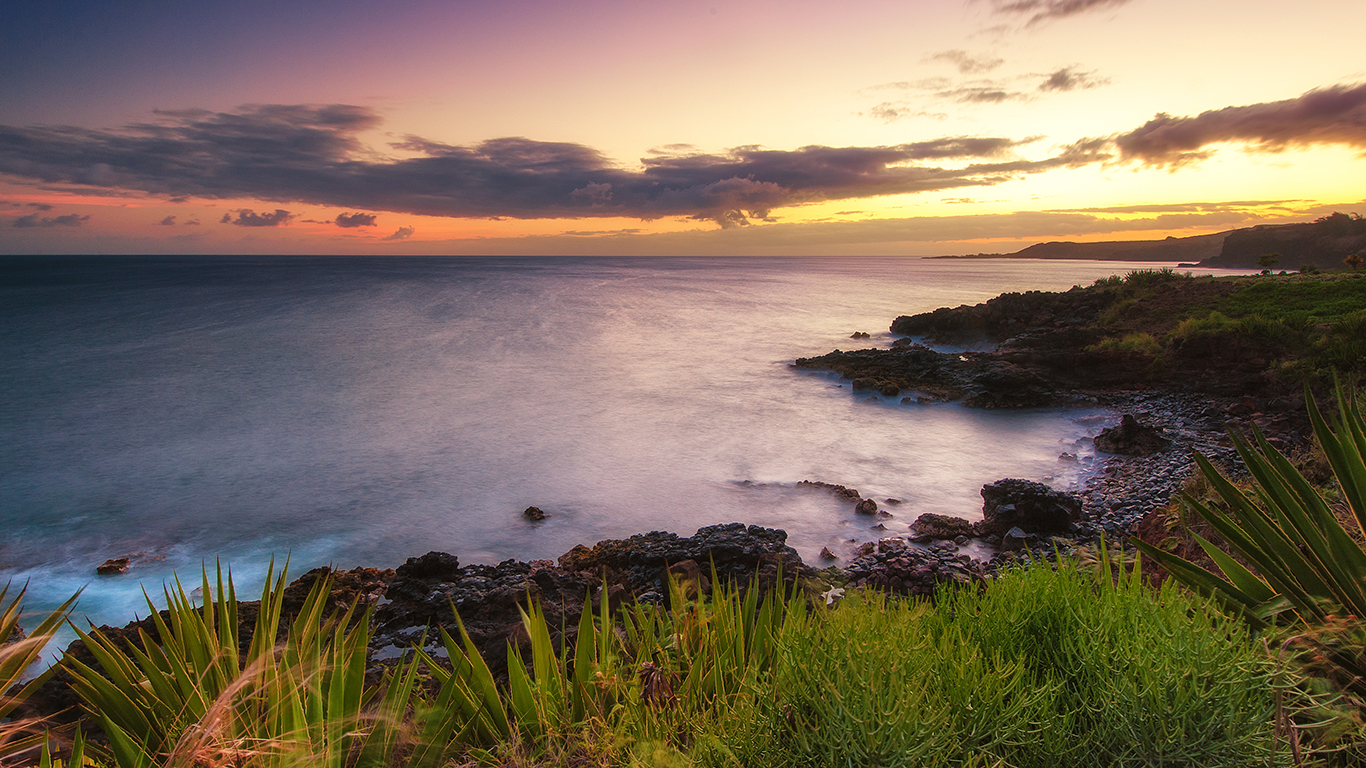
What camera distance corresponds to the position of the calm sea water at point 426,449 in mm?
9289

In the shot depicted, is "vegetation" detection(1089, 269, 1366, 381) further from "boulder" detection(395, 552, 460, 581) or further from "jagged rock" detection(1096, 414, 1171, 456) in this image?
"boulder" detection(395, 552, 460, 581)

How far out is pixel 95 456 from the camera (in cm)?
1359

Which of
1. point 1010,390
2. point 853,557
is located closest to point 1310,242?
point 1010,390

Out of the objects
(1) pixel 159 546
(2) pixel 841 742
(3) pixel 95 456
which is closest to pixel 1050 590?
(2) pixel 841 742

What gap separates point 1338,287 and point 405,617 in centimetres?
2619

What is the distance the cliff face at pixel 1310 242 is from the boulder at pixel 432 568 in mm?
68823

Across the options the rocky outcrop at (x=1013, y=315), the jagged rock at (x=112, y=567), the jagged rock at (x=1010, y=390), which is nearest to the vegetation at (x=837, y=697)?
the jagged rock at (x=112, y=567)

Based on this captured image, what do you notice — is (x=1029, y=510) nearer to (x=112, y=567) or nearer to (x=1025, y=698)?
(x=1025, y=698)

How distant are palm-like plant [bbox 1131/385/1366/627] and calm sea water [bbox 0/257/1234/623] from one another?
19.2 ft

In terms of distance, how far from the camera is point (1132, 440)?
1108cm

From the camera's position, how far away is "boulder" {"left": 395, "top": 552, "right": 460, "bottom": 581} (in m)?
7.23

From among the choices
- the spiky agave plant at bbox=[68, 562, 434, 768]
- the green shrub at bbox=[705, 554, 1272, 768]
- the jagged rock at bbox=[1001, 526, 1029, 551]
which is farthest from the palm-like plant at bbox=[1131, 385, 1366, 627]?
the jagged rock at bbox=[1001, 526, 1029, 551]

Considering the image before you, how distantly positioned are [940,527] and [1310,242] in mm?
89815

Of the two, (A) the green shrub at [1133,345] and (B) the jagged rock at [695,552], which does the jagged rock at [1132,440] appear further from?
(B) the jagged rock at [695,552]
